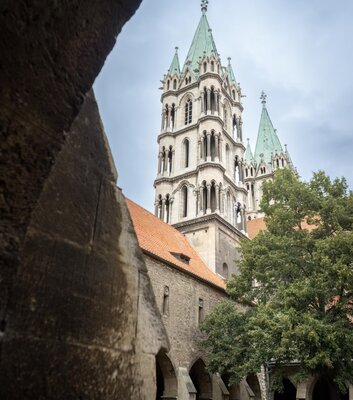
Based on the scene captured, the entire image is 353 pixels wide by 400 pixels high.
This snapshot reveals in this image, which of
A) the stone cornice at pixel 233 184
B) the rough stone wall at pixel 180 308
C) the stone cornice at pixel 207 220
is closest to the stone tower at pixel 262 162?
the stone cornice at pixel 233 184

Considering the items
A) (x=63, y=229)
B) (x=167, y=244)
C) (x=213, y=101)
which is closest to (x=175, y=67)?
(x=213, y=101)

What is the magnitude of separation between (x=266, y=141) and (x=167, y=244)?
3786 cm

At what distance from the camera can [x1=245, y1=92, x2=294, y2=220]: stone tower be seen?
4962 centimetres

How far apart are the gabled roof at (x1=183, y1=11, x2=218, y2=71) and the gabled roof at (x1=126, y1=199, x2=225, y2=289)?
622 inches

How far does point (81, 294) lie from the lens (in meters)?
1.96

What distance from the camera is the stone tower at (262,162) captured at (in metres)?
49.6

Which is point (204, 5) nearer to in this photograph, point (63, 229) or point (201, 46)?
point (201, 46)

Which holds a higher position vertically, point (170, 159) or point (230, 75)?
point (230, 75)

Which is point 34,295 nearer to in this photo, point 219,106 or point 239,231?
point 239,231

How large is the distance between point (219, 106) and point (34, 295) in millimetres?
29057

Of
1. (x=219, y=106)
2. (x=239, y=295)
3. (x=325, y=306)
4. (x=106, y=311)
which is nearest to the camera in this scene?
(x=106, y=311)

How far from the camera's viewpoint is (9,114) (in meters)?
1.43

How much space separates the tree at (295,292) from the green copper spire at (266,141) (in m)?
36.5

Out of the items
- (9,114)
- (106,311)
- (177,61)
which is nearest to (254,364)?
(106,311)
